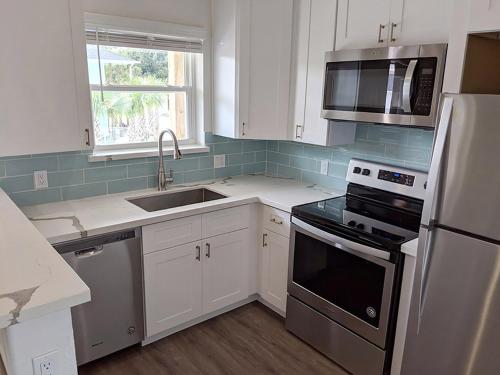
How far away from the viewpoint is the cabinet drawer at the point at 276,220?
2545 millimetres

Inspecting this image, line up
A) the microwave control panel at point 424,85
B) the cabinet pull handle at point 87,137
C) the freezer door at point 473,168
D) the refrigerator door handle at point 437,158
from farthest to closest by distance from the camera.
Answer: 1. the cabinet pull handle at point 87,137
2. the microwave control panel at point 424,85
3. the refrigerator door handle at point 437,158
4. the freezer door at point 473,168

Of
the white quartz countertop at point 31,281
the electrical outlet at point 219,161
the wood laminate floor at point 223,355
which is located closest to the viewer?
the white quartz countertop at point 31,281

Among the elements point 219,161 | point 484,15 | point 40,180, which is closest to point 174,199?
point 219,161

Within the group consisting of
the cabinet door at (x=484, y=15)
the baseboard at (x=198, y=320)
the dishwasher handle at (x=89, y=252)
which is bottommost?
the baseboard at (x=198, y=320)

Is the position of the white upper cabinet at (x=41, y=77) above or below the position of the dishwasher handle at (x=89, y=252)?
above

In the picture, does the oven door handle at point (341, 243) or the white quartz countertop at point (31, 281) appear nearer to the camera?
the white quartz countertop at point (31, 281)

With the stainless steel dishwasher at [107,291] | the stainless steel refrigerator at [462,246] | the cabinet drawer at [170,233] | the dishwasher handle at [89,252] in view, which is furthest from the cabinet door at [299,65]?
the dishwasher handle at [89,252]

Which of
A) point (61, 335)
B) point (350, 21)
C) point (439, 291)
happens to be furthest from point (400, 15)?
point (61, 335)

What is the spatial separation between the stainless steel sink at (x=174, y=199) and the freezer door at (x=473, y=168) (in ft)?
5.01

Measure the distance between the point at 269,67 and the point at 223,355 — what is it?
75.3 inches

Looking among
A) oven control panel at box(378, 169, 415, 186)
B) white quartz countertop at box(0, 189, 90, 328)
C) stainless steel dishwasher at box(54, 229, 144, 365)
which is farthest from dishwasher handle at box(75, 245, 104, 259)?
oven control panel at box(378, 169, 415, 186)

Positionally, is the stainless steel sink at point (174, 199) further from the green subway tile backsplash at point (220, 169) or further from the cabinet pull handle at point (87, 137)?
the cabinet pull handle at point (87, 137)

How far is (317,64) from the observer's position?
2.54 meters

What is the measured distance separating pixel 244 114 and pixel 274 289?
1246mm
